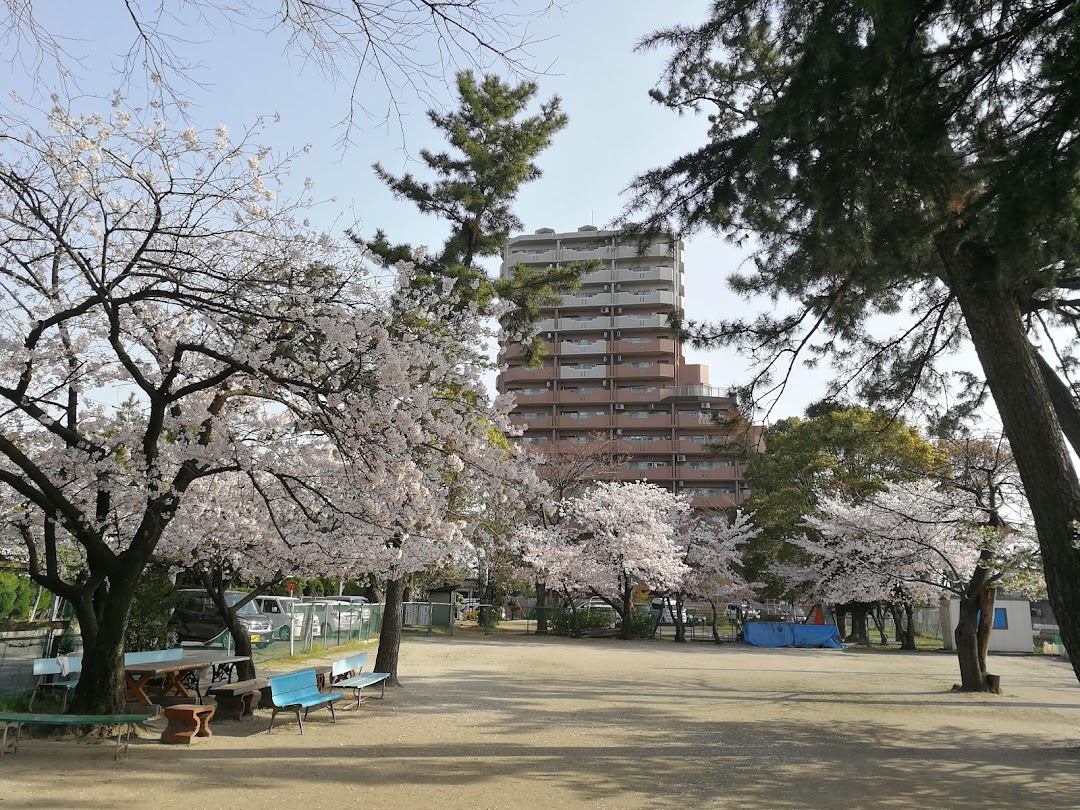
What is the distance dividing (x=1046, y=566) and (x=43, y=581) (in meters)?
9.74

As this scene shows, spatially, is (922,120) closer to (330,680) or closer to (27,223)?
(27,223)

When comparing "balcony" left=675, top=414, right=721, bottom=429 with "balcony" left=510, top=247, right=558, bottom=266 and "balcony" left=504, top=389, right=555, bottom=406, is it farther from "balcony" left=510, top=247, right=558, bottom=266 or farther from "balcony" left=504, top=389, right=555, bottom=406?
"balcony" left=510, top=247, right=558, bottom=266

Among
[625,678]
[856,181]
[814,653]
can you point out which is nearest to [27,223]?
[856,181]

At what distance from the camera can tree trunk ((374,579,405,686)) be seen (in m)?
12.8

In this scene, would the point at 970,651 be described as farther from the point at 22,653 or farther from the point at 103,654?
the point at 22,653

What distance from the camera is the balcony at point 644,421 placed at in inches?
2299

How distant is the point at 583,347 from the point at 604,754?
5386cm

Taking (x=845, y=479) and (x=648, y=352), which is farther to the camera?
(x=648, y=352)

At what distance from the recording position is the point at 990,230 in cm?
527

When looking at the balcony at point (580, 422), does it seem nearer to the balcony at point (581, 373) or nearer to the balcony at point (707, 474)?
the balcony at point (581, 373)

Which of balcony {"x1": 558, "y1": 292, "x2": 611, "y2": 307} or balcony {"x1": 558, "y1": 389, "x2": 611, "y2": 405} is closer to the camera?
balcony {"x1": 558, "y1": 389, "x2": 611, "y2": 405}

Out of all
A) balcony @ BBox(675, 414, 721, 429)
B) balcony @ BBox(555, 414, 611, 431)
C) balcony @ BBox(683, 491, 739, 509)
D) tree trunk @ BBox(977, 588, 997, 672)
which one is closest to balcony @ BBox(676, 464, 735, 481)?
balcony @ BBox(683, 491, 739, 509)

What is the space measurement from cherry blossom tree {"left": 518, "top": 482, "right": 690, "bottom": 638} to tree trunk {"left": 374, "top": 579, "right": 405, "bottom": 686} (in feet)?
53.6

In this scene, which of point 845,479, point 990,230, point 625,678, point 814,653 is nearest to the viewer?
point 990,230
